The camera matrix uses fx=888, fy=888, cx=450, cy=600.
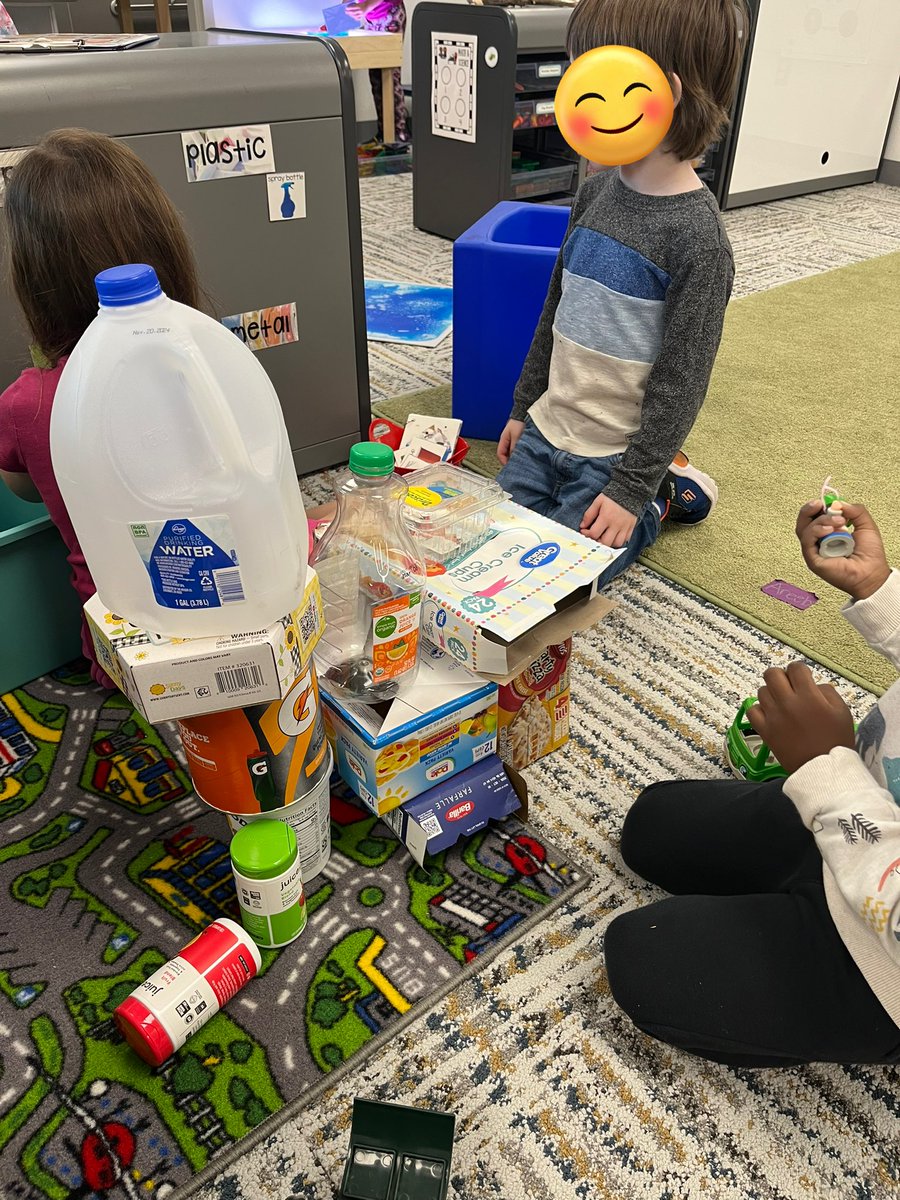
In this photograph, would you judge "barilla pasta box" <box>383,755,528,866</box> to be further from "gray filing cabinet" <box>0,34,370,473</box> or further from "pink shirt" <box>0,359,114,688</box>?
"gray filing cabinet" <box>0,34,370,473</box>

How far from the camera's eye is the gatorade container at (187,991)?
0.77 metres

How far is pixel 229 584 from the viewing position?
0.74m

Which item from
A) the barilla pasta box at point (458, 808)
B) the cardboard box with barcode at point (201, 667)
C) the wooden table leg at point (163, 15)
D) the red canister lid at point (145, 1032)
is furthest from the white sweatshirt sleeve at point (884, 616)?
the wooden table leg at point (163, 15)

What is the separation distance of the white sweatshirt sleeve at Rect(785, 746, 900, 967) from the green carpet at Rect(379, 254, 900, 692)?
547 millimetres

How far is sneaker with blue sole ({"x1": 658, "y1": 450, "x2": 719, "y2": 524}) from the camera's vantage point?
58.7 inches

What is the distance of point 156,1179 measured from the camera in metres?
0.72

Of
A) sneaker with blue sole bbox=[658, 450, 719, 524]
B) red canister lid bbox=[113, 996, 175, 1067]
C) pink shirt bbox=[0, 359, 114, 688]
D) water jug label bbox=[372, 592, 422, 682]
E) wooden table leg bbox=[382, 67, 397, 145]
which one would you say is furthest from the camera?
wooden table leg bbox=[382, 67, 397, 145]

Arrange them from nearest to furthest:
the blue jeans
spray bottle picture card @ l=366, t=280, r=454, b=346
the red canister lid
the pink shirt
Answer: the red canister lid
the pink shirt
the blue jeans
spray bottle picture card @ l=366, t=280, r=454, b=346

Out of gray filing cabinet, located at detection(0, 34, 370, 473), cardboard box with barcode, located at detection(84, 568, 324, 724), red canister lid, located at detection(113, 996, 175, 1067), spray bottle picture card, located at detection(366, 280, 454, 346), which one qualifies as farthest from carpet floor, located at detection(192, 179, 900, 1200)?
spray bottle picture card, located at detection(366, 280, 454, 346)

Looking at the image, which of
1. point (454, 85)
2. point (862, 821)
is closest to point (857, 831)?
point (862, 821)

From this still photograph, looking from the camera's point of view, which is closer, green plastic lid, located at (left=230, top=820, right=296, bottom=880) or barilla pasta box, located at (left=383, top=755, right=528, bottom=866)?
green plastic lid, located at (left=230, top=820, right=296, bottom=880)

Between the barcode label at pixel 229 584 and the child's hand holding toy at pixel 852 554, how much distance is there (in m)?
0.51

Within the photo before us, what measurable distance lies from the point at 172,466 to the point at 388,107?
147 inches

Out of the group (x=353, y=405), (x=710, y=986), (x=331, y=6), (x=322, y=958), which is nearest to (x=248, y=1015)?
(x=322, y=958)
